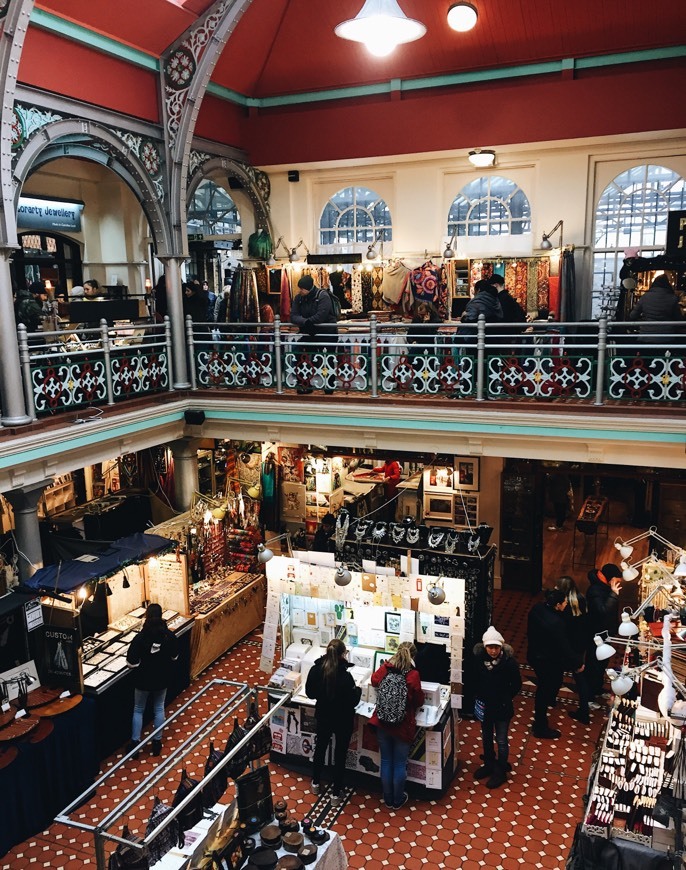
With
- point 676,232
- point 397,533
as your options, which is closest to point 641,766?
point 397,533

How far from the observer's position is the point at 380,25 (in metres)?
6.87

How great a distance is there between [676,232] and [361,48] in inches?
214

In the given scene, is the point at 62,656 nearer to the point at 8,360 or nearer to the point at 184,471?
the point at 8,360

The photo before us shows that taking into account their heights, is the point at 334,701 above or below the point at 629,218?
below

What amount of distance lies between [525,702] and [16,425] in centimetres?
667

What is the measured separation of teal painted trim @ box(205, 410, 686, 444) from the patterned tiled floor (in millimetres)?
3321

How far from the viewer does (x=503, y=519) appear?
12.4 m

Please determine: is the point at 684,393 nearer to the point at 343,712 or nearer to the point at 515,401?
the point at 515,401

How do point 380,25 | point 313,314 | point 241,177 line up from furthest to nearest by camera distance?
point 241,177 < point 313,314 < point 380,25

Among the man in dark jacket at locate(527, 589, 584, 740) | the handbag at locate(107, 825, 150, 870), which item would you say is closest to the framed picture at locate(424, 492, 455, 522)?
the man in dark jacket at locate(527, 589, 584, 740)

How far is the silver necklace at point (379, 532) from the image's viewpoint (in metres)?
9.44

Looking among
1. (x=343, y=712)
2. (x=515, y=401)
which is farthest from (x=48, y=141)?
(x=343, y=712)

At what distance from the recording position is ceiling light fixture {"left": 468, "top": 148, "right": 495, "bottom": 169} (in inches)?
452

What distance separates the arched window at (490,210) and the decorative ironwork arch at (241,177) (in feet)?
10.7
